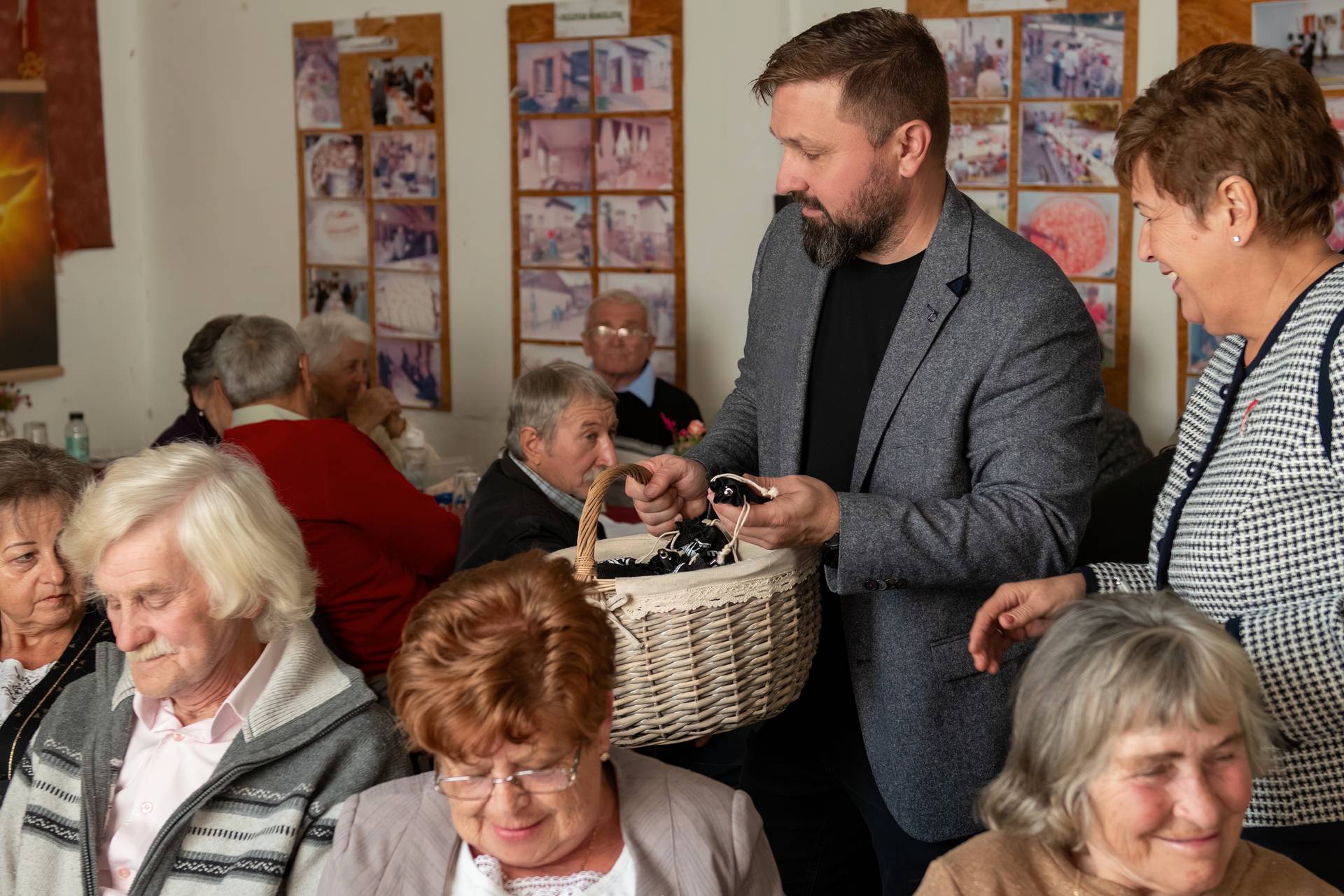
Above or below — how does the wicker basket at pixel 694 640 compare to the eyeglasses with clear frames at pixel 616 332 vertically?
below

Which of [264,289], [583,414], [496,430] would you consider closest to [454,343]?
[496,430]

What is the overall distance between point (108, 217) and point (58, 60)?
0.74 metres

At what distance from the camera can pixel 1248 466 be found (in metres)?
1.79

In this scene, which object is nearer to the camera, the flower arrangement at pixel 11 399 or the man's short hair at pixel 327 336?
the man's short hair at pixel 327 336

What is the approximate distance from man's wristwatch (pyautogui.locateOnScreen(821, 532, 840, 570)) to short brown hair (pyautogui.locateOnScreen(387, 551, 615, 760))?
0.43 metres

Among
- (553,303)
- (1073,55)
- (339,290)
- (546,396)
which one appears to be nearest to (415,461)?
(553,303)

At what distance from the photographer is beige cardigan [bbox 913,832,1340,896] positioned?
1.64 m

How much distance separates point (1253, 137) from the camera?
5.76 feet

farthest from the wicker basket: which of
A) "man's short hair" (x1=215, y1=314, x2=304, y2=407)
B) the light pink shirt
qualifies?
"man's short hair" (x1=215, y1=314, x2=304, y2=407)

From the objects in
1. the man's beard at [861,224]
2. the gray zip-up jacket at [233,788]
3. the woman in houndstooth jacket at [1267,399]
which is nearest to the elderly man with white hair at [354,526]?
the gray zip-up jacket at [233,788]

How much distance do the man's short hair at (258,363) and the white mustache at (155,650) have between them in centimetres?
206

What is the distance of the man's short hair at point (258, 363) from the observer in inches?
162

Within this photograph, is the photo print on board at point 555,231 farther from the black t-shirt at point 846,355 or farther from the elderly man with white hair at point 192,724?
the elderly man with white hair at point 192,724

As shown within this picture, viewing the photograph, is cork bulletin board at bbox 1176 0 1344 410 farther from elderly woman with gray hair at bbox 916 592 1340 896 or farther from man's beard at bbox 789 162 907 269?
elderly woman with gray hair at bbox 916 592 1340 896
